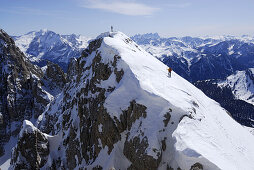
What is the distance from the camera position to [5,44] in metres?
137

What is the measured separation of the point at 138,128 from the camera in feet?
114

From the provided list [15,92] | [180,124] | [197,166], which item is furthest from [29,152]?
[15,92]

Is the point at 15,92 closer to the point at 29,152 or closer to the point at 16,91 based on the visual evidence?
the point at 16,91

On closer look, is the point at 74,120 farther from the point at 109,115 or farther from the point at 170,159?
the point at 170,159

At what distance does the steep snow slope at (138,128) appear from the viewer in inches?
1148

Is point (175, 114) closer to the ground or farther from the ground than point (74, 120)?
farther from the ground

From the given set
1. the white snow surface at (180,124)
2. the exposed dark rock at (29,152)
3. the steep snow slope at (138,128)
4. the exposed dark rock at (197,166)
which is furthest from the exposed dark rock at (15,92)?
the exposed dark rock at (197,166)

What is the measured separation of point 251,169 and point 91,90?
38252 mm

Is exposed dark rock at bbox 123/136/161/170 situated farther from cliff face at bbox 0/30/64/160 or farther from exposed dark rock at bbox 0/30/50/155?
exposed dark rock at bbox 0/30/50/155

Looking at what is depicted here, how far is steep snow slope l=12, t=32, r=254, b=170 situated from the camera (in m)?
29.2

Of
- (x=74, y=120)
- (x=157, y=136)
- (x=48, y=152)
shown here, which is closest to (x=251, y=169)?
(x=157, y=136)

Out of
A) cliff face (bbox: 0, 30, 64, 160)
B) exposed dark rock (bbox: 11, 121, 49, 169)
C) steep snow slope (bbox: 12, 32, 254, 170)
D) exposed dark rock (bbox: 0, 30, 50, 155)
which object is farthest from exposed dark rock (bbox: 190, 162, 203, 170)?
exposed dark rock (bbox: 0, 30, 50, 155)

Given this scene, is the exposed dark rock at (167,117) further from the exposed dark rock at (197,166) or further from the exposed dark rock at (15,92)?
the exposed dark rock at (15,92)

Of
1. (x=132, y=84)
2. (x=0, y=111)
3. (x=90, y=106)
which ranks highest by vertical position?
(x=132, y=84)
